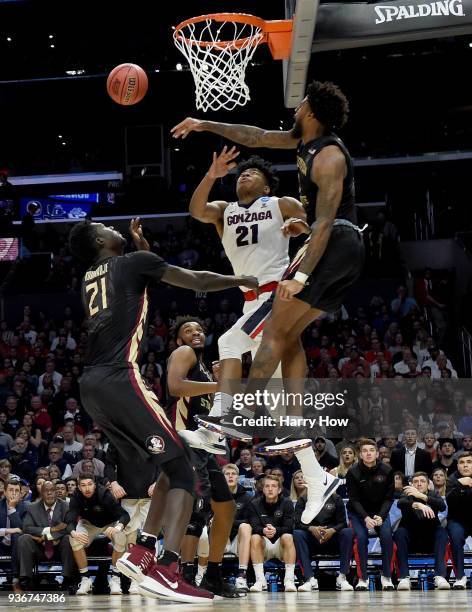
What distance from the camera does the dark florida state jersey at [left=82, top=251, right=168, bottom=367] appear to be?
629 centimetres

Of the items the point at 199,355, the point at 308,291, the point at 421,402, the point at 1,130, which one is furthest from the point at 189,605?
the point at 1,130

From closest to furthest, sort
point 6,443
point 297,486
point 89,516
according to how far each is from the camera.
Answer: point 89,516 < point 297,486 < point 6,443

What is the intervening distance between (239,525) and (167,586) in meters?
5.71

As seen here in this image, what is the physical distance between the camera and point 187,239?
21953mm

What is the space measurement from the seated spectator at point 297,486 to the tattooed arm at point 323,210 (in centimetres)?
597

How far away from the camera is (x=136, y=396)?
6117 mm

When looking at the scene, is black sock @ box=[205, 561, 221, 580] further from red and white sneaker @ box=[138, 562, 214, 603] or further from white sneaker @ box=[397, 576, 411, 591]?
white sneaker @ box=[397, 576, 411, 591]

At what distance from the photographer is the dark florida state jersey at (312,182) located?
6.40m

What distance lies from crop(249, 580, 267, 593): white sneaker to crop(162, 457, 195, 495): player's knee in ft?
16.3

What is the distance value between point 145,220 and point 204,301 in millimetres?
6243

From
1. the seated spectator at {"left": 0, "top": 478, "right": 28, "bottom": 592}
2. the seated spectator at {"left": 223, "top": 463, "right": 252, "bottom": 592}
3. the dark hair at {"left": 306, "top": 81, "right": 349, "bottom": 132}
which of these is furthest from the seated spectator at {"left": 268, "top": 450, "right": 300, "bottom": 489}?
the dark hair at {"left": 306, "top": 81, "right": 349, "bottom": 132}

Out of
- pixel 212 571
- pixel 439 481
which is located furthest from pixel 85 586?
pixel 439 481

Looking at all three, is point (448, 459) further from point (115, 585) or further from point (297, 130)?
point (297, 130)

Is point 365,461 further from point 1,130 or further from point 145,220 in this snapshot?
point 1,130
